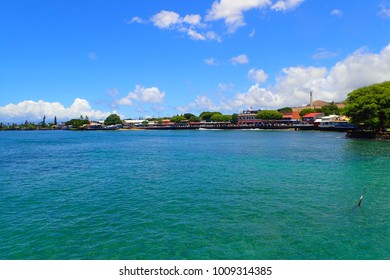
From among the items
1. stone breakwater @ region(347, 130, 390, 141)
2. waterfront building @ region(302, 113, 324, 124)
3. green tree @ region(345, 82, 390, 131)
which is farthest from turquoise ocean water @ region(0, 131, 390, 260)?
waterfront building @ region(302, 113, 324, 124)

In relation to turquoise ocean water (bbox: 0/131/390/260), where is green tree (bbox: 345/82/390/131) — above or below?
above

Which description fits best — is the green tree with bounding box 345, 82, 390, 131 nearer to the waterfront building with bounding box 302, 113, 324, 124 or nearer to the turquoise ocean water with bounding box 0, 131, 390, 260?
the turquoise ocean water with bounding box 0, 131, 390, 260

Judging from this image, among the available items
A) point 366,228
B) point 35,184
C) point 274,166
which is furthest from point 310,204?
point 35,184

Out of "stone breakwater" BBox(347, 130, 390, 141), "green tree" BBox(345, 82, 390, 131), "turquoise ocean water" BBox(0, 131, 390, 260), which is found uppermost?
"green tree" BBox(345, 82, 390, 131)

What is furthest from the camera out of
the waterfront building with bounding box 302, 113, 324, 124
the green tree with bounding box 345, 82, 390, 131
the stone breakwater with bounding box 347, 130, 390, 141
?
the waterfront building with bounding box 302, 113, 324, 124

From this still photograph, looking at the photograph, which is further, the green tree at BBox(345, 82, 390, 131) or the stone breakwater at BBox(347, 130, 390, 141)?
the stone breakwater at BBox(347, 130, 390, 141)

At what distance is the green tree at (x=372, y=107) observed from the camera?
79375mm

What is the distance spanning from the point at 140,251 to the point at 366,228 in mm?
13516

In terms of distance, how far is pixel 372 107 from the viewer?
260ft

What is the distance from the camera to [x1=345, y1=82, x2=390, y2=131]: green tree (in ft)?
A: 260

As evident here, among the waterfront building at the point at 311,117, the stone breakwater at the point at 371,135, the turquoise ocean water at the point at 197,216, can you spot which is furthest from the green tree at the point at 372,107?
the waterfront building at the point at 311,117

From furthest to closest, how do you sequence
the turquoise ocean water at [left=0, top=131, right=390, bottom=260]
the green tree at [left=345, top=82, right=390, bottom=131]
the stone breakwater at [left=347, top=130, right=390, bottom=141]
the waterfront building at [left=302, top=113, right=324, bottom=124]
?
the waterfront building at [left=302, top=113, right=324, bottom=124] < the stone breakwater at [left=347, top=130, right=390, bottom=141] < the green tree at [left=345, top=82, right=390, bottom=131] < the turquoise ocean water at [left=0, top=131, right=390, bottom=260]

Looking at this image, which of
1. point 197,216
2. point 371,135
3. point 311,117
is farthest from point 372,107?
point 311,117
